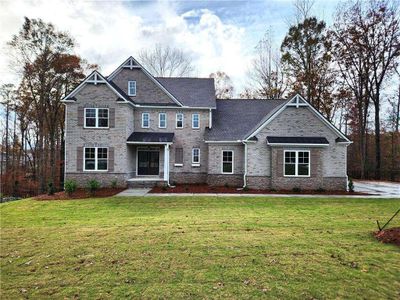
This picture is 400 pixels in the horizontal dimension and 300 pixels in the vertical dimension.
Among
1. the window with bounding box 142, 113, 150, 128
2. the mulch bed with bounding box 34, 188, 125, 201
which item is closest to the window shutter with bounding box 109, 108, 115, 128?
the window with bounding box 142, 113, 150, 128

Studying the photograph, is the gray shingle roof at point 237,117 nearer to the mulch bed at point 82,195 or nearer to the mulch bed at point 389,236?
the mulch bed at point 82,195

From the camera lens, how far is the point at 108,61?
31547 mm

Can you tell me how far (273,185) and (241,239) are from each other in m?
12.6

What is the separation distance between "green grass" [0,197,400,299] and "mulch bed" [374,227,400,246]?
10.4 inches

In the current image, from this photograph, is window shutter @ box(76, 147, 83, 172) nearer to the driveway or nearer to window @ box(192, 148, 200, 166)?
window @ box(192, 148, 200, 166)

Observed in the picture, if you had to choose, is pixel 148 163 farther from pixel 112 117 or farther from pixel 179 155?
pixel 112 117

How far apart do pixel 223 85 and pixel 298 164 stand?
23.9 meters

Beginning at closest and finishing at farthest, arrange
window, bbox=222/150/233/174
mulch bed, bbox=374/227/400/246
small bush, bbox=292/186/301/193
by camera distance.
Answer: mulch bed, bbox=374/227/400/246, small bush, bbox=292/186/301/193, window, bbox=222/150/233/174

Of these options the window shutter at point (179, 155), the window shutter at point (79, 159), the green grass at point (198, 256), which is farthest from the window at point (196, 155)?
the green grass at point (198, 256)

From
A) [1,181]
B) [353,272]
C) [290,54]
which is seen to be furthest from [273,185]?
[1,181]

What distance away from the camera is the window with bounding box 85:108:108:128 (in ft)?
65.1

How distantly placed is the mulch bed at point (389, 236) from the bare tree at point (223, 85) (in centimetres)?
3335

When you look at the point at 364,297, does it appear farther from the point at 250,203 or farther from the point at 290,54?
the point at 290,54

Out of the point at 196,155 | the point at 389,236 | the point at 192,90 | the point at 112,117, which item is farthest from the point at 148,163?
the point at 389,236
